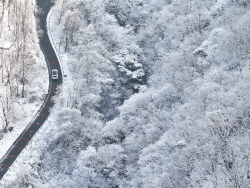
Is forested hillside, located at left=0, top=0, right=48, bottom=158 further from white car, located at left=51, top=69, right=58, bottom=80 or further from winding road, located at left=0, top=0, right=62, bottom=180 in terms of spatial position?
white car, located at left=51, top=69, right=58, bottom=80

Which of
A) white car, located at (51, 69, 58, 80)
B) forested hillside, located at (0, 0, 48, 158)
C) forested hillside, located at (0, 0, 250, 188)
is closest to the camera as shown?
forested hillside, located at (0, 0, 250, 188)

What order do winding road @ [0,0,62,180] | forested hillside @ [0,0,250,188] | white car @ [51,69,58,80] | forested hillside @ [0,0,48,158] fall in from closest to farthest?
forested hillside @ [0,0,250,188], winding road @ [0,0,62,180], forested hillside @ [0,0,48,158], white car @ [51,69,58,80]

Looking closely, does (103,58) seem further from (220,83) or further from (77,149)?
(220,83)

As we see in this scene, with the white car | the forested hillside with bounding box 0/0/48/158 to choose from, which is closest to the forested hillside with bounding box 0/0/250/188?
the white car

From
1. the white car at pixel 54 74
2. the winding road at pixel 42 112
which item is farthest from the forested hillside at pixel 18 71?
the white car at pixel 54 74

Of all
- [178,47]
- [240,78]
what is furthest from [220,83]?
[178,47]

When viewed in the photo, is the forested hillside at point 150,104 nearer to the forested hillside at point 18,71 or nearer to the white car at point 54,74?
the white car at point 54,74
